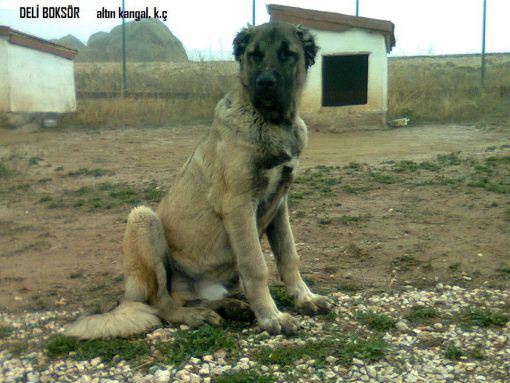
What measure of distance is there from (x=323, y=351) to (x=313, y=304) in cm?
69

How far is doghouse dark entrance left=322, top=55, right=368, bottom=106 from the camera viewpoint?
15.5 m

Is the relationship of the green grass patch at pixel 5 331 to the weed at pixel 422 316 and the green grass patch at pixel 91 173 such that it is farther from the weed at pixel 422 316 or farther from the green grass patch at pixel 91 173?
the green grass patch at pixel 91 173

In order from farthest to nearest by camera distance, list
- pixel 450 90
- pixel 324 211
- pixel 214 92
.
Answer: pixel 450 90 < pixel 214 92 < pixel 324 211

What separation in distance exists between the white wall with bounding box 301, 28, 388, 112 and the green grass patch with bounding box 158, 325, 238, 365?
1141cm

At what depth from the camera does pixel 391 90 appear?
58.3ft

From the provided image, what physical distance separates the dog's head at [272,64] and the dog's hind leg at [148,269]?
1105 millimetres

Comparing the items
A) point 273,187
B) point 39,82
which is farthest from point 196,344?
point 39,82

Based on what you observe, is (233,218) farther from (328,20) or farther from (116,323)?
(328,20)

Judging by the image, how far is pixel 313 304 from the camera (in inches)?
171

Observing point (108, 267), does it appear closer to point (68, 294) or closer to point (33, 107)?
point (68, 294)

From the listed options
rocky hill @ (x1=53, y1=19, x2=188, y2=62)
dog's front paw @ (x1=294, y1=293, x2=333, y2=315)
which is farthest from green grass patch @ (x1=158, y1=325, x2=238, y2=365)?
rocky hill @ (x1=53, y1=19, x2=188, y2=62)

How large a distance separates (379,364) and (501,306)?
1.33 meters

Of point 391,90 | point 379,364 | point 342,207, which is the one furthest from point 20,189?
point 391,90

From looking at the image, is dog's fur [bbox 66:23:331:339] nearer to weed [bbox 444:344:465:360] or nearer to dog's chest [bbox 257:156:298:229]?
dog's chest [bbox 257:156:298:229]
